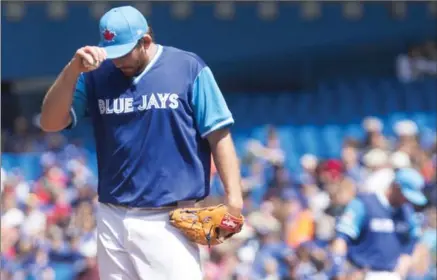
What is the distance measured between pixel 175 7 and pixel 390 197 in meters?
9.80

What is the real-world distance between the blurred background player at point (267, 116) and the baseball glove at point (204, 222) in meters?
3.89

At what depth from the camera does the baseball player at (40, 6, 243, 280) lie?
361 centimetres

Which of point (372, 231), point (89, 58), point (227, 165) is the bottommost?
point (372, 231)

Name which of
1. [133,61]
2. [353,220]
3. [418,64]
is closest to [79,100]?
[133,61]

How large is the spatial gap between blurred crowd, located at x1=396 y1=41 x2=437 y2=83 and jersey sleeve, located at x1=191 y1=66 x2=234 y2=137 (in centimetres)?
1225

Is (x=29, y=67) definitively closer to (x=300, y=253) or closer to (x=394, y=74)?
(x=394, y=74)

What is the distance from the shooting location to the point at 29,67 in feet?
49.8

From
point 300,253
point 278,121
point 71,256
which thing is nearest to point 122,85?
point 300,253

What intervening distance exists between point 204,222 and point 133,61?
1.96 feet

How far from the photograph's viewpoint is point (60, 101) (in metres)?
3.57

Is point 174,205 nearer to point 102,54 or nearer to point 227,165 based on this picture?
point 227,165

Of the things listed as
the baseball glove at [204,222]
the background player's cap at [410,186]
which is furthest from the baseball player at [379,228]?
the baseball glove at [204,222]

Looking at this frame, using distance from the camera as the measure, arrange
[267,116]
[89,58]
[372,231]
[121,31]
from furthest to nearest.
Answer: [267,116]
[372,231]
[121,31]
[89,58]

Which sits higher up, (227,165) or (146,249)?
(227,165)
